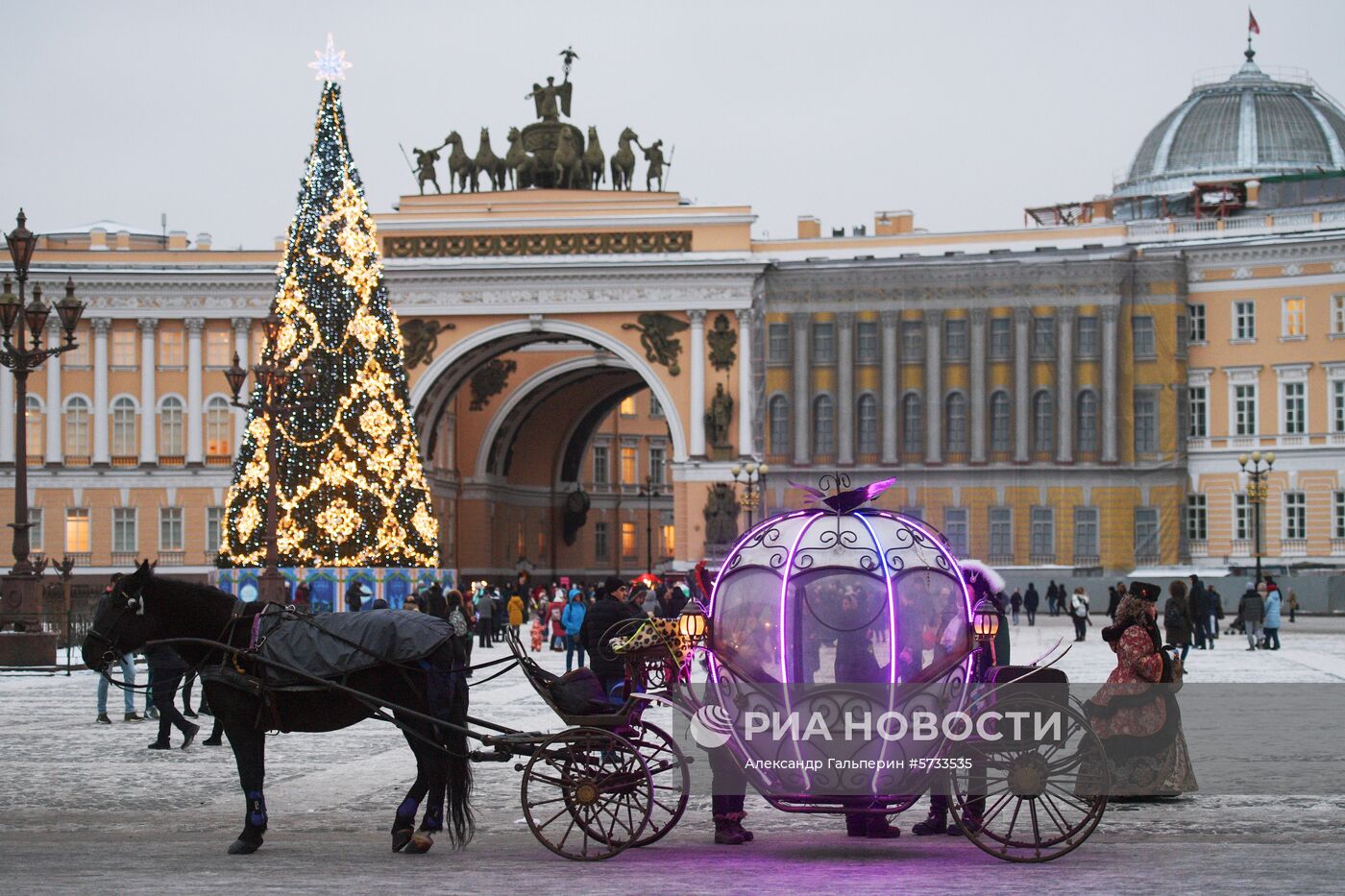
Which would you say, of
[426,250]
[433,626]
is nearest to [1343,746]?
[433,626]

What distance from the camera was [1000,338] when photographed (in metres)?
63.3

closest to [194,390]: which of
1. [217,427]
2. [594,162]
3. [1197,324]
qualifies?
[217,427]

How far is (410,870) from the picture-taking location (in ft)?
37.0

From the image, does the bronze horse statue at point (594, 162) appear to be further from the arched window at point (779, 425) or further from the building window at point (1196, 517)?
the building window at point (1196, 517)

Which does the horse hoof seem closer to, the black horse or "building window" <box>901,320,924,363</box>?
the black horse

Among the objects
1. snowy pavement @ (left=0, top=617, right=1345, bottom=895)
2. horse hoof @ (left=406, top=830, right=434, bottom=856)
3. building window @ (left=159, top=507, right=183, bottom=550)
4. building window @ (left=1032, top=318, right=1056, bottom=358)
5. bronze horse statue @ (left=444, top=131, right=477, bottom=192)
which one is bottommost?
snowy pavement @ (left=0, top=617, right=1345, bottom=895)

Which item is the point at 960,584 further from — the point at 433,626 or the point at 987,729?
the point at 433,626

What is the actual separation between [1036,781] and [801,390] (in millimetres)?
52590

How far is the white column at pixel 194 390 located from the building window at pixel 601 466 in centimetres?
1930

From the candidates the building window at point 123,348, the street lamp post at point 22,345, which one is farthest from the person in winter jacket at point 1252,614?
the building window at point 123,348

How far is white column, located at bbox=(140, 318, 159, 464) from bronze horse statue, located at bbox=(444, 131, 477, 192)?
10044mm

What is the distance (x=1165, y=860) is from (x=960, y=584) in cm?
182

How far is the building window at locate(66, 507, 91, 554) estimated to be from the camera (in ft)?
217

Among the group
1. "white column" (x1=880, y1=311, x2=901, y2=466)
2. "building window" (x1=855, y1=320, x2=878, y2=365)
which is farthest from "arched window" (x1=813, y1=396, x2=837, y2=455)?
"building window" (x1=855, y1=320, x2=878, y2=365)
